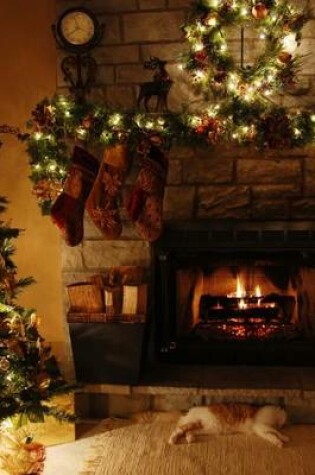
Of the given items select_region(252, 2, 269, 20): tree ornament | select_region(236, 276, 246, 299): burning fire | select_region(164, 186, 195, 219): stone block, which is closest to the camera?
select_region(252, 2, 269, 20): tree ornament

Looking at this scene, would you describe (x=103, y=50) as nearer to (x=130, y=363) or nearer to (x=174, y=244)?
(x=174, y=244)

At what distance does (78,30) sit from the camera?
2.67 meters

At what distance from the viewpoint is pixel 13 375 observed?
2.26m

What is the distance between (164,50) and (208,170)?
0.62m

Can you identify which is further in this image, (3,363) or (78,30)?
(78,30)

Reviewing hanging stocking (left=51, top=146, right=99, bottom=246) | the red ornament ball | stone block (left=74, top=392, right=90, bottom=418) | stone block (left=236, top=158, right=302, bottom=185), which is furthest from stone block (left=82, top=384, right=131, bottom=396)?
the red ornament ball

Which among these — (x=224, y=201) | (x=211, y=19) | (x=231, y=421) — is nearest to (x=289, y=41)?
(x=211, y=19)

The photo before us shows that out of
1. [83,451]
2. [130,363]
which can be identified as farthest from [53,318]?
[83,451]

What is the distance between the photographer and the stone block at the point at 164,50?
2705 mm

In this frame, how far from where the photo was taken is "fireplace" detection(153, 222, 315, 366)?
2.80 metres

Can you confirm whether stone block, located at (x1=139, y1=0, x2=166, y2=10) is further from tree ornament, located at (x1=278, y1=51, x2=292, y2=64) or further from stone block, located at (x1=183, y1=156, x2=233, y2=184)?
stone block, located at (x1=183, y1=156, x2=233, y2=184)

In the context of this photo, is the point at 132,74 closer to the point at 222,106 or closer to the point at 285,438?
the point at 222,106

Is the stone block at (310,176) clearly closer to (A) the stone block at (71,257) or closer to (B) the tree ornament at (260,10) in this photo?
(B) the tree ornament at (260,10)

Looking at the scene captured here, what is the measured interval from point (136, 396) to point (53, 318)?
61 centimetres
